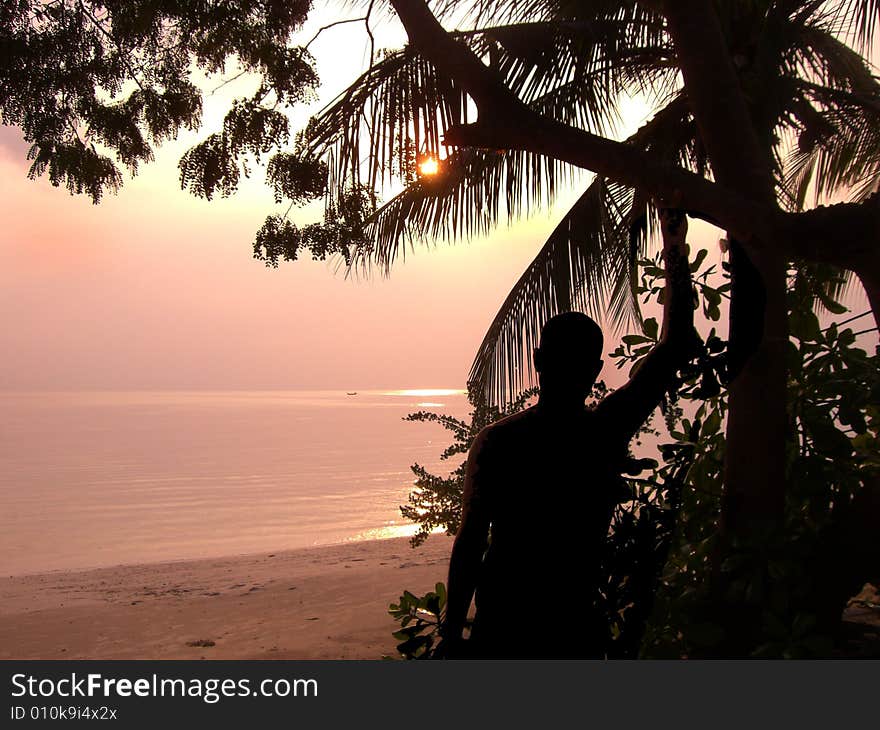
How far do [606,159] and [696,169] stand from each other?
13.8ft

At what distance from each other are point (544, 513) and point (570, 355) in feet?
1.30

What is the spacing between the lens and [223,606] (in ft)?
32.3

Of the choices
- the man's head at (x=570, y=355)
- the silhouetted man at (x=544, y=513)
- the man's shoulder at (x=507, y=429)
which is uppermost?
the man's head at (x=570, y=355)

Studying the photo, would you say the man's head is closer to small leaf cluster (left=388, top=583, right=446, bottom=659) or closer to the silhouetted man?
the silhouetted man

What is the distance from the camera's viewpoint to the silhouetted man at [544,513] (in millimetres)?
1985

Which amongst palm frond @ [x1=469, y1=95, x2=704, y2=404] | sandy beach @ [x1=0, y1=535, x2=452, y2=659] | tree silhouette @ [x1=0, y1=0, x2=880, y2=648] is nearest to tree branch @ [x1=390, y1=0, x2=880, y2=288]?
tree silhouette @ [x1=0, y1=0, x2=880, y2=648]

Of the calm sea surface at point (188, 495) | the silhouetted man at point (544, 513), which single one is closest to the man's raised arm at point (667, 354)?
the silhouetted man at point (544, 513)

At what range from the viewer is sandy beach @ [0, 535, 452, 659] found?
7387mm

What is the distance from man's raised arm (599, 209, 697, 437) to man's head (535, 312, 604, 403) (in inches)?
4.7

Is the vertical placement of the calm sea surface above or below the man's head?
below

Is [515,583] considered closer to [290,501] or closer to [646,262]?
[646,262]

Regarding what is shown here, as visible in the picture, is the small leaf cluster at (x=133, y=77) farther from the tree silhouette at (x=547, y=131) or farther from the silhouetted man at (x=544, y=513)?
the silhouetted man at (x=544, y=513)

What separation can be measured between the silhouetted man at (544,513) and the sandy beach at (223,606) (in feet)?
14.4

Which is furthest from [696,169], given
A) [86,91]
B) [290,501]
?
[290,501]
